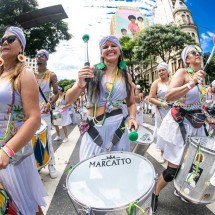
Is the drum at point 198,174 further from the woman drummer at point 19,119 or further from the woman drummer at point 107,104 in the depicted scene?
the woman drummer at point 19,119

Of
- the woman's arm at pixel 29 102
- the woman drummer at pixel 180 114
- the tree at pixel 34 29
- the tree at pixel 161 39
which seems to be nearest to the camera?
the woman's arm at pixel 29 102

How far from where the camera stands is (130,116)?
108 inches

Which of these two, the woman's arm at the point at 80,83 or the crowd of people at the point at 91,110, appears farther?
the woman's arm at the point at 80,83

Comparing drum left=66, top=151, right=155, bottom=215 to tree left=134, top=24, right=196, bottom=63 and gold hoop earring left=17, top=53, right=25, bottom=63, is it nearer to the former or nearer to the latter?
gold hoop earring left=17, top=53, right=25, bottom=63

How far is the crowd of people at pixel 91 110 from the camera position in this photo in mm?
1877

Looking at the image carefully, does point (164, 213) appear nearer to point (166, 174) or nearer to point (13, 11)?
point (166, 174)

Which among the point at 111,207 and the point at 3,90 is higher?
the point at 3,90

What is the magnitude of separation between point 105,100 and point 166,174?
45.0 inches

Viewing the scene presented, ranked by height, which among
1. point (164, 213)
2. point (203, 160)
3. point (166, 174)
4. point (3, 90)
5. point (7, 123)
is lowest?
point (164, 213)

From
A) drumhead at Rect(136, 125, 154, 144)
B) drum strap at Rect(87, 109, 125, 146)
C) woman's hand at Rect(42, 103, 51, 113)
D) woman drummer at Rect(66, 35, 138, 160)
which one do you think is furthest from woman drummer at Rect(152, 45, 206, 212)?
woman's hand at Rect(42, 103, 51, 113)

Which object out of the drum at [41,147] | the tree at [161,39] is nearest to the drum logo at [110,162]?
the drum at [41,147]

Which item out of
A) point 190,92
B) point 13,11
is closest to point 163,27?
point 13,11

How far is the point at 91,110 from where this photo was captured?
271 centimetres

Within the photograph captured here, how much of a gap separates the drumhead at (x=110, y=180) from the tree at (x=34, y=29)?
74.5 ft
